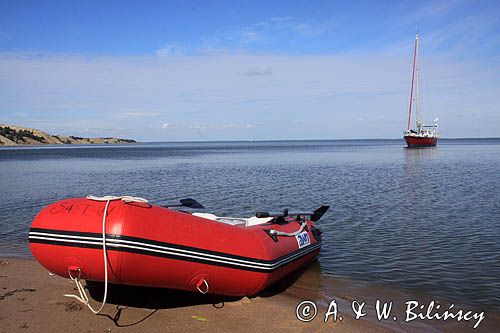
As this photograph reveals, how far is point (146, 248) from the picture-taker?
4629 mm

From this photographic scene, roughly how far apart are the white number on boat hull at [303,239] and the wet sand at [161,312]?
93cm

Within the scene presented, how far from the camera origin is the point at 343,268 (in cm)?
771

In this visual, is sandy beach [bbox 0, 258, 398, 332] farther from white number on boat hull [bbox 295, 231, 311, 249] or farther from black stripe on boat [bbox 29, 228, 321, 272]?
white number on boat hull [bbox 295, 231, 311, 249]

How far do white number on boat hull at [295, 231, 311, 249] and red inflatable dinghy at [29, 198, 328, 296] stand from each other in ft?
4.36

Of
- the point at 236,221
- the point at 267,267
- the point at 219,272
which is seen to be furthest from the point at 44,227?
the point at 236,221

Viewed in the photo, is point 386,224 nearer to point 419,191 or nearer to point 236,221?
point 236,221

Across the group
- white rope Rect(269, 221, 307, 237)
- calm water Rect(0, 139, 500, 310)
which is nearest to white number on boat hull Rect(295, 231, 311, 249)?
white rope Rect(269, 221, 307, 237)

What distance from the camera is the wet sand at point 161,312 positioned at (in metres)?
4.89

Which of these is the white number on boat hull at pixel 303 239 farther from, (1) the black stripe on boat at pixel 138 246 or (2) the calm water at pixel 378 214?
(1) the black stripe on boat at pixel 138 246

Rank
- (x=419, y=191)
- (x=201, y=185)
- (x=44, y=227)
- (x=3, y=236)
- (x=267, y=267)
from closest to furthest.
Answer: (x=44, y=227)
(x=267, y=267)
(x=3, y=236)
(x=419, y=191)
(x=201, y=185)

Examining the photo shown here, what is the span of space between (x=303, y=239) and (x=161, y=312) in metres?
2.81

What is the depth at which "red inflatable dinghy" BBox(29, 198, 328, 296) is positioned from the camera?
451cm

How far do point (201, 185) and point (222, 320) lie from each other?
15.2m

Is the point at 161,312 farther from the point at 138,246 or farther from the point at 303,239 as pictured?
the point at 303,239
